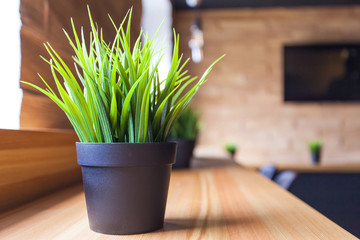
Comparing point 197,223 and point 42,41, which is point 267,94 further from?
point 197,223

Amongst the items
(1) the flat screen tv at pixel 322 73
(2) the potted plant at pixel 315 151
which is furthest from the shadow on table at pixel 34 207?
(1) the flat screen tv at pixel 322 73

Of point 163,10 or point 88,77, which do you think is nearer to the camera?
point 88,77

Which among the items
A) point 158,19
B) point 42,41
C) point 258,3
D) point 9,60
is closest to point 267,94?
point 258,3

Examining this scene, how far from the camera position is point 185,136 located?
1.52 metres

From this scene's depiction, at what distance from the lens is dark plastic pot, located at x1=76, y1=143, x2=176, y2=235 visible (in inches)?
19.1

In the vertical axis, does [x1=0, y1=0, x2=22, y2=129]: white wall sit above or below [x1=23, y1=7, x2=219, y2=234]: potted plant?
above

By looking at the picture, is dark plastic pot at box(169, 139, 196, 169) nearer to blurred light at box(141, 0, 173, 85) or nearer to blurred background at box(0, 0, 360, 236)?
blurred light at box(141, 0, 173, 85)

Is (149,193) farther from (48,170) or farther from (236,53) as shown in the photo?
(236,53)

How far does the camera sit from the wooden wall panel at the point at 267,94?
442cm

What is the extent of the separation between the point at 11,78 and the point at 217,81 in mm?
3766

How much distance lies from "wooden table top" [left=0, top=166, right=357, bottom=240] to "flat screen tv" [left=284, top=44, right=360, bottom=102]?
3.78m

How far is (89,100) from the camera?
51cm

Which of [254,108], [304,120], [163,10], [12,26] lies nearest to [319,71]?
[304,120]

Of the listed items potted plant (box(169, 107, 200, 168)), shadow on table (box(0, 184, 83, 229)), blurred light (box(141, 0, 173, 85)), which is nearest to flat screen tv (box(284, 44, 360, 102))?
blurred light (box(141, 0, 173, 85))
